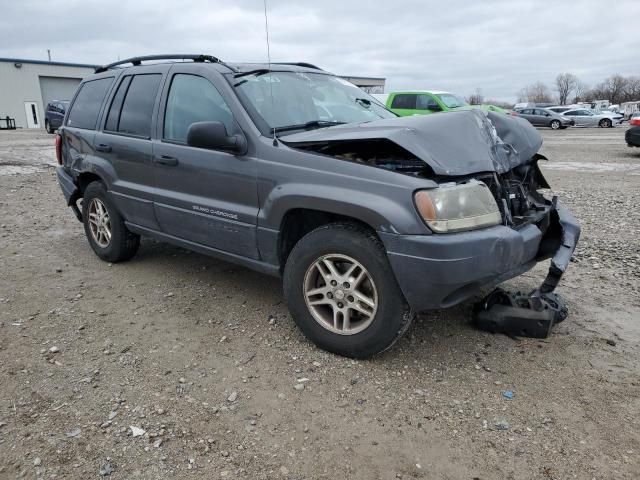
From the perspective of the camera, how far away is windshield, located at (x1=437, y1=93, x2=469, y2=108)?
654 inches

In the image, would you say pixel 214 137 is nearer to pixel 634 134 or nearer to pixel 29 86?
pixel 634 134

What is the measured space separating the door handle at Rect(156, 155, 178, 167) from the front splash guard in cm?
249

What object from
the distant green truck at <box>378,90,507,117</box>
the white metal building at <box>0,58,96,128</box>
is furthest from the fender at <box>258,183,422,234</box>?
the white metal building at <box>0,58,96,128</box>

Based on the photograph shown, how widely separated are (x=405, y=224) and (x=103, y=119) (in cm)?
337

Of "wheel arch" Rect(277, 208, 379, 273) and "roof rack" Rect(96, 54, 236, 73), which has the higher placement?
"roof rack" Rect(96, 54, 236, 73)

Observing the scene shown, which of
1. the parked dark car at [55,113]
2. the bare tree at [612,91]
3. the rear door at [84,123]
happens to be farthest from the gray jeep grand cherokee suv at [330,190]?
the bare tree at [612,91]

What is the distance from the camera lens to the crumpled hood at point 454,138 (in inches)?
110

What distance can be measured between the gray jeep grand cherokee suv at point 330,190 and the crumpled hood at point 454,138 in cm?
1

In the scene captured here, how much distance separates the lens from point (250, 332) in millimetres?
3543

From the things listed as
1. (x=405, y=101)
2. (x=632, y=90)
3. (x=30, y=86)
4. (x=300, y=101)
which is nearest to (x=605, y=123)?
(x=405, y=101)

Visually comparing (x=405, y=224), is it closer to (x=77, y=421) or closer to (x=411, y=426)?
(x=411, y=426)

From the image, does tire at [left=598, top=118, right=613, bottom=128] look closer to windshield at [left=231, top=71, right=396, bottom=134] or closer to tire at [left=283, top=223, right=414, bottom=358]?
windshield at [left=231, top=71, right=396, bottom=134]

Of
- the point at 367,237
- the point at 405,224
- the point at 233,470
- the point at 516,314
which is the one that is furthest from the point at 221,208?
the point at 516,314

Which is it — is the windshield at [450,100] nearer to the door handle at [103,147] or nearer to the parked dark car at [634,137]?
the parked dark car at [634,137]
